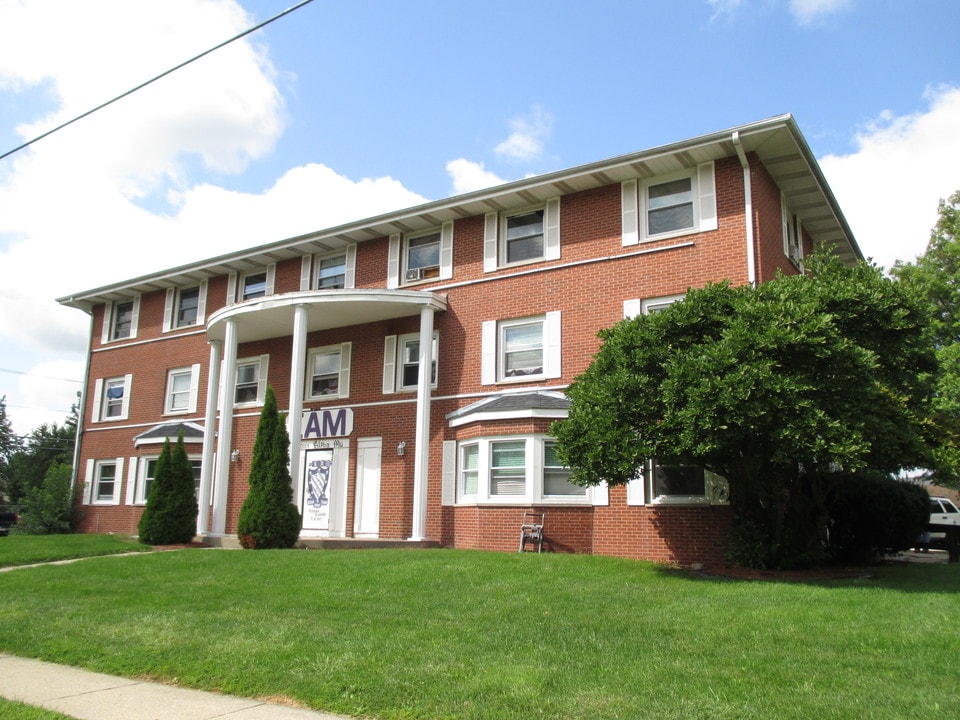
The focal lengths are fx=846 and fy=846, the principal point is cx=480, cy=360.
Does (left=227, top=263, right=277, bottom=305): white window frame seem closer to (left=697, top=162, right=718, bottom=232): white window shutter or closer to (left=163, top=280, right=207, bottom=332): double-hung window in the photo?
(left=163, top=280, right=207, bottom=332): double-hung window

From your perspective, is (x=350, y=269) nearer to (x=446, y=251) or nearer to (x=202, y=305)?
(x=446, y=251)

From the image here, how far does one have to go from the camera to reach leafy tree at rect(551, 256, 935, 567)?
11.2 metres

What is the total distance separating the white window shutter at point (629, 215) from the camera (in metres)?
17.3

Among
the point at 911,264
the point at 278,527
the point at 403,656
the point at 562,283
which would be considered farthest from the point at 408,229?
the point at 911,264

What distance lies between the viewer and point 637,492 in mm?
15844

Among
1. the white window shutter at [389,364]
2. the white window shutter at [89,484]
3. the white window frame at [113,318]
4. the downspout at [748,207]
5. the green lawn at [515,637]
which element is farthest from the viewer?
the white window frame at [113,318]

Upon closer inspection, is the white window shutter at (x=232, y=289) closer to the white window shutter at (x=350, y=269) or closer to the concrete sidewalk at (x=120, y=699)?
the white window shutter at (x=350, y=269)

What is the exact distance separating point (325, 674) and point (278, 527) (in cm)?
1144

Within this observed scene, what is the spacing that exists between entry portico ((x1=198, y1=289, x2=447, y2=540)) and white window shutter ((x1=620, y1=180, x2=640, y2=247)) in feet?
14.8

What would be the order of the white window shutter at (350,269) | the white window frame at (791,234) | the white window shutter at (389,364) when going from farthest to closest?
the white window shutter at (350,269) → the white window shutter at (389,364) → the white window frame at (791,234)

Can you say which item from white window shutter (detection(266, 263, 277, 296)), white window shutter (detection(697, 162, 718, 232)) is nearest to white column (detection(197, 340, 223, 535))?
white window shutter (detection(266, 263, 277, 296))

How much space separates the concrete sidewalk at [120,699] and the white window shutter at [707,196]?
12.8 metres

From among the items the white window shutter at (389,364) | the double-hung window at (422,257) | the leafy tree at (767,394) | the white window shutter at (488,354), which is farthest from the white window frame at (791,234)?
the white window shutter at (389,364)

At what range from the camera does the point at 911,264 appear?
111 ft
